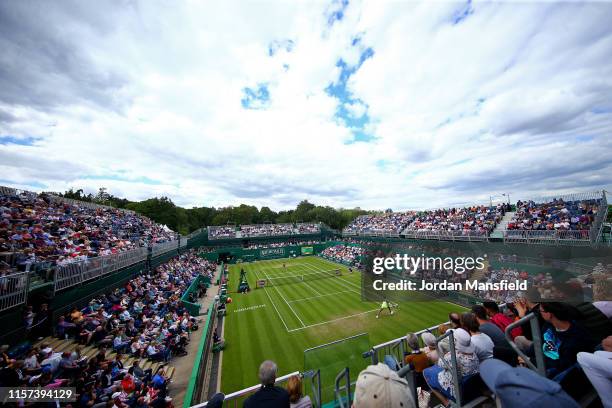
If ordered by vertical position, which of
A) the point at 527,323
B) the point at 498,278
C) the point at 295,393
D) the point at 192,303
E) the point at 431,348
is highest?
the point at 527,323

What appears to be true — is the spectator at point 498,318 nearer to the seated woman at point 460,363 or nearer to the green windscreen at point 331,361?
the seated woman at point 460,363

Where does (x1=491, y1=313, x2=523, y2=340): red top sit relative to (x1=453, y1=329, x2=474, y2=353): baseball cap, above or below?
below

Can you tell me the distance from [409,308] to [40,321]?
20958mm

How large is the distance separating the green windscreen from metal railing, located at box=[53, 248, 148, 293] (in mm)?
11504

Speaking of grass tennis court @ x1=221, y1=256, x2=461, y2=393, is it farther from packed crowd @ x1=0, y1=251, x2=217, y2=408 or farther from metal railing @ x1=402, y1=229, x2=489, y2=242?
metal railing @ x1=402, y1=229, x2=489, y2=242

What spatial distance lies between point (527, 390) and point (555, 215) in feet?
84.9

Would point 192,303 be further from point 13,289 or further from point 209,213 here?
point 209,213

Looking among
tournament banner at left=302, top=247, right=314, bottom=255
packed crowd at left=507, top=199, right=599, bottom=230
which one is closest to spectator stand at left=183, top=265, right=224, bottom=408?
packed crowd at left=507, top=199, right=599, bottom=230

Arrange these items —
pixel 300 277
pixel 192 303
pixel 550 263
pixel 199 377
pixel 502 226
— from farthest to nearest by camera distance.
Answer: pixel 300 277 → pixel 502 226 → pixel 192 303 → pixel 550 263 → pixel 199 377

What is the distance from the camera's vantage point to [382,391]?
1.72 m

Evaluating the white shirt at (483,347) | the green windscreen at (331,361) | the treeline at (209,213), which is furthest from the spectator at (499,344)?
the treeline at (209,213)

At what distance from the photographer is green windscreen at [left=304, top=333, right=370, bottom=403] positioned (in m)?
4.39

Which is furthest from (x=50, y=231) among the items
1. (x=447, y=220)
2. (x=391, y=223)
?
(x=391, y=223)

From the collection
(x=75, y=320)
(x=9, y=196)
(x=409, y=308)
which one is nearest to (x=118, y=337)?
(x=75, y=320)
